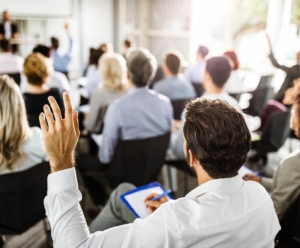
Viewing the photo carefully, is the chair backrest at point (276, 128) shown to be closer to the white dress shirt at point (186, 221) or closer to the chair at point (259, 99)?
the chair at point (259, 99)

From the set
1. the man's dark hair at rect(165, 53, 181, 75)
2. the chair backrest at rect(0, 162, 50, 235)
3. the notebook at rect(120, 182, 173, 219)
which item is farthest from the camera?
the man's dark hair at rect(165, 53, 181, 75)

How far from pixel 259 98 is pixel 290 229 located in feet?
9.21

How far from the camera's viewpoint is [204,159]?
1.07 m

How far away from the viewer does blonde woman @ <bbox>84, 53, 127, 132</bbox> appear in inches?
125

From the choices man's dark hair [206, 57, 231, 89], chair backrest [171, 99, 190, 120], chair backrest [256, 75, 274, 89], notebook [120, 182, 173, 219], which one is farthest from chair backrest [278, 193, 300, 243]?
Result: chair backrest [256, 75, 274, 89]

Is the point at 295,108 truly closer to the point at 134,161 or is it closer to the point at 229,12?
the point at 134,161

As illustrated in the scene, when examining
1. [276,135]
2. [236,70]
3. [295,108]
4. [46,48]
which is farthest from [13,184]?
[236,70]

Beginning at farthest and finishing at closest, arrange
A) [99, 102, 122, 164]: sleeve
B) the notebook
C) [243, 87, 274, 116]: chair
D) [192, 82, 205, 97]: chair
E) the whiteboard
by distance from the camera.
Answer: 1. the whiteboard
2. [192, 82, 205, 97]: chair
3. [243, 87, 274, 116]: chair
4. [99, 102, 122, 164]: sleeve
5. the notebook

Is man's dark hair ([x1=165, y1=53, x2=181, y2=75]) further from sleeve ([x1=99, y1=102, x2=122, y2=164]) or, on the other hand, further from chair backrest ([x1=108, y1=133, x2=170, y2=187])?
chair backrest ([x1=108, y1=133, x2=170, y2=187])

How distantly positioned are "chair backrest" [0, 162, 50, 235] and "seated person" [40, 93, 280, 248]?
2.79ft

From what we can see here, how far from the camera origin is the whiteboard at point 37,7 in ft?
24.7

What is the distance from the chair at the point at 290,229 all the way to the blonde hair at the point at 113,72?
2.08 m

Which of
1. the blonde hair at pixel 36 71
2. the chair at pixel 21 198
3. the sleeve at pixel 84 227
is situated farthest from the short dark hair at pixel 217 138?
the blonde hair at pixel 36 71

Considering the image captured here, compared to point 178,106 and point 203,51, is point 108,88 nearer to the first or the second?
point 178,106
